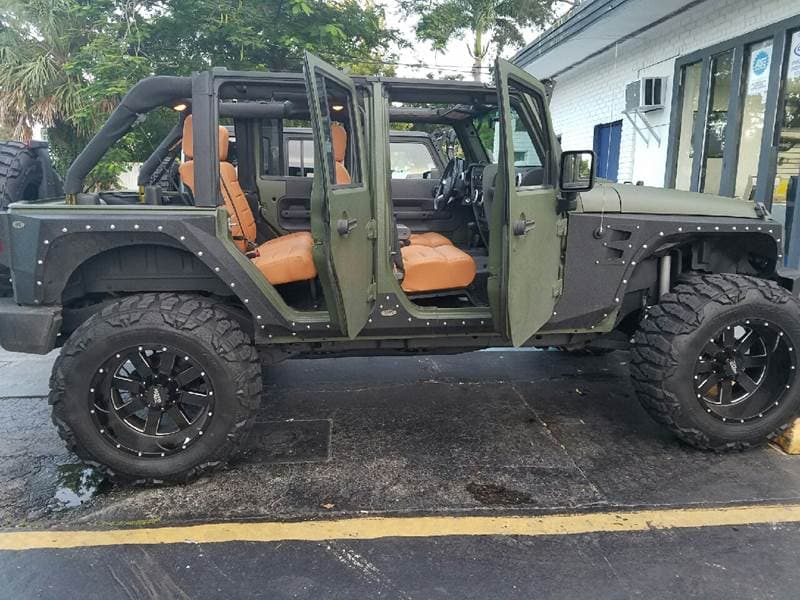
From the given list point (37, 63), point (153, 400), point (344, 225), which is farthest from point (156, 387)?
point (37, 63)

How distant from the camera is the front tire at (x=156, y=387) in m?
3.12

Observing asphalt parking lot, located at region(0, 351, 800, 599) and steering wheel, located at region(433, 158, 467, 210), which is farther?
steering wheel, located at region(433, 158, 467, 210)

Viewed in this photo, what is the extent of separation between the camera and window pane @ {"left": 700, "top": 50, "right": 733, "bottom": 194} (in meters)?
7.80

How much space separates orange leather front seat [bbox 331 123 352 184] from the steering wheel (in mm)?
1275

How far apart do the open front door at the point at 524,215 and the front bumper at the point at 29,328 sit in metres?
2.19

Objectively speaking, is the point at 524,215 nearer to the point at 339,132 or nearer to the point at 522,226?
the point at 522,226

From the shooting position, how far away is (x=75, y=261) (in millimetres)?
3164

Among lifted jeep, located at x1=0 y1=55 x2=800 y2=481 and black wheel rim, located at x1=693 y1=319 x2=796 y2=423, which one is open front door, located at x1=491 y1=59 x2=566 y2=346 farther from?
black wheel rim, located at x1=693 y1=319 x2=796 y2=423

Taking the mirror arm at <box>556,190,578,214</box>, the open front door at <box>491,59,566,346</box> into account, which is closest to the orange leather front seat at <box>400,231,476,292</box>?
the open front door at <box>491,59,566,346</box>

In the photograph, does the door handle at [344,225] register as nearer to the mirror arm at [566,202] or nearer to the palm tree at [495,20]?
the mirror arm at [566,202]

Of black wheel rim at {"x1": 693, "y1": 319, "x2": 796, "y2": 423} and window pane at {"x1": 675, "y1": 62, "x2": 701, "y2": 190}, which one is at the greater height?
window pane at {"x1": 675, "y1": 62, "x2": 701, "y2": 190}

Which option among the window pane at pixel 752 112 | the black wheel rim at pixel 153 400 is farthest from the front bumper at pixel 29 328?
the window pane at pixel 752 112

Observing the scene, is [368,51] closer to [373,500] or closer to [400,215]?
[400,215]

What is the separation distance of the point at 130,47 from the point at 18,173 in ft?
20.9
